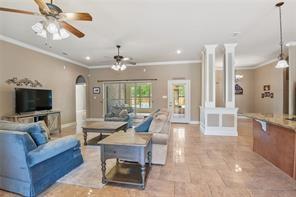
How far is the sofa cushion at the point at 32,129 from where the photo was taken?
2404 millimetres

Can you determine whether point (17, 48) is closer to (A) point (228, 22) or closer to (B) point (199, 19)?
(B) point (199, 19)

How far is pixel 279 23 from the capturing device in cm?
385

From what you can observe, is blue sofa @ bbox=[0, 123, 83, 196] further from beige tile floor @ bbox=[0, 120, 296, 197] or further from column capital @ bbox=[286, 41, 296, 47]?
column capital @ bbox=[286, 41, 296, 47]

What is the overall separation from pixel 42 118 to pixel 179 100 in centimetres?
582

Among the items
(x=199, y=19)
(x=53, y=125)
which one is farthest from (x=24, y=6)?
(x=53, y=125)

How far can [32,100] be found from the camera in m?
5.20

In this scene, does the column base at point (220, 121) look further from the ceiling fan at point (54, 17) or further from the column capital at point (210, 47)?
the ceiling fan at point (54, 17)

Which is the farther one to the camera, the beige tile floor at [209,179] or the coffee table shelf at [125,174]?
the coffee table shelf at [125,174]

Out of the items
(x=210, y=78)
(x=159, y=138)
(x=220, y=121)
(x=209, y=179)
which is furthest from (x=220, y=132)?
(x=159, y=138)

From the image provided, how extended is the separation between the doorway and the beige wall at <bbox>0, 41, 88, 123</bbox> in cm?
472

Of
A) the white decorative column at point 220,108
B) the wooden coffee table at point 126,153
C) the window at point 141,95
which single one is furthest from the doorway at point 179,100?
the wooden coffee table at point 126,153

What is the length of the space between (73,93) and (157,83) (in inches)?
161

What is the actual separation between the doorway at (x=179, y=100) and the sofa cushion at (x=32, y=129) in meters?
6.32

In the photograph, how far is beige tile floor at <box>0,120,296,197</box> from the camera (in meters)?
2.29
